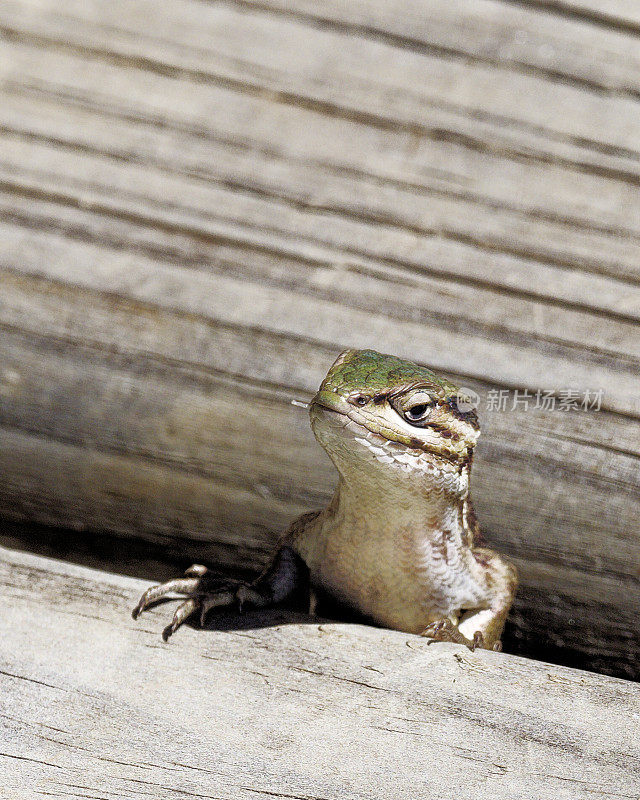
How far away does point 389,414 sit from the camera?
245cm

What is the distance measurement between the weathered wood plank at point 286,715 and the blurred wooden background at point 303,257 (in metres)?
0.60

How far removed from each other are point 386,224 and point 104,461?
123 cm

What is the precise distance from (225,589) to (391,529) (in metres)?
0.57

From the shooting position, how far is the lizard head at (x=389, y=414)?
7.62 ft

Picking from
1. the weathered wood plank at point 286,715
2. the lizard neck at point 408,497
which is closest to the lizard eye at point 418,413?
the lizard neck at point 408,497

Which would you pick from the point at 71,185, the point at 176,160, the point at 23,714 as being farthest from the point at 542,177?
the point at 23,714

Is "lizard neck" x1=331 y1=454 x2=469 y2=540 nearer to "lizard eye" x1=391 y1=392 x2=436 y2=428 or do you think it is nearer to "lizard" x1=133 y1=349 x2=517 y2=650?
"lizard" x1=133 y1=349 x2=517 y2=650

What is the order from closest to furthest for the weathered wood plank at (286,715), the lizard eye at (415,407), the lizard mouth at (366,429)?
1. the weathered wood plank at (286,715)
2. the lizard mouth at (366,429)
3. the lizard eye at (415,407)

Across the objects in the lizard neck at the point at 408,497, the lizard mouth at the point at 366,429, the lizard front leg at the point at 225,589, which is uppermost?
the lizard mouth at the point at 366,429

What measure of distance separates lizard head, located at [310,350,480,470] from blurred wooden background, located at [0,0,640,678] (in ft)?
0.51

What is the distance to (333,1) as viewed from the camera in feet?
10.9

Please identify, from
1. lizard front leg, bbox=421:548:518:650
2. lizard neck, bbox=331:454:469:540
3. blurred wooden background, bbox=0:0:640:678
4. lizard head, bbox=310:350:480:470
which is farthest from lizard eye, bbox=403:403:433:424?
lizard front leg, bbox=421:548:518:650

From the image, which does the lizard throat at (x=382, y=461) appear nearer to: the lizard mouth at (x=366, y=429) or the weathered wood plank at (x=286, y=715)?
the lizard mouth at (x=366, y=429)

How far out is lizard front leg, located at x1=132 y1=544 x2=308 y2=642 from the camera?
2.21 m
